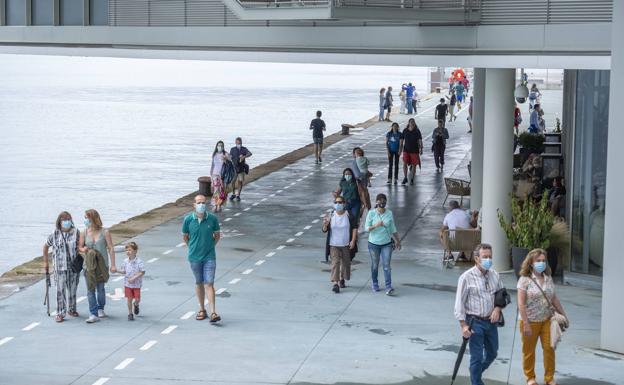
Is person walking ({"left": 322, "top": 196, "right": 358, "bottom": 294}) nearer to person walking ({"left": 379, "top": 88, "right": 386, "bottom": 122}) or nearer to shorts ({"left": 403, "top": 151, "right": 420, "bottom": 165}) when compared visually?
shorts ({"left": 403, "top": 151, "right": 420, "bottom": 165})

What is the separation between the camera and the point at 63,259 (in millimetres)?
18047

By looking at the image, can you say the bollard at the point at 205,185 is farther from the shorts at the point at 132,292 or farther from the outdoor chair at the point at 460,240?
the shorts at the point at 132,292

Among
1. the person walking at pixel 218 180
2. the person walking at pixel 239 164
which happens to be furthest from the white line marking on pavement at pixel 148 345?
the person walking at pixel 239 164

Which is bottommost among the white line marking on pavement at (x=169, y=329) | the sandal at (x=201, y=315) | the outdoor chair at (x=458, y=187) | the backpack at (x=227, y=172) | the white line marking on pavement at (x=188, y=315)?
the white line marking on pavement at (x=169, y=329)

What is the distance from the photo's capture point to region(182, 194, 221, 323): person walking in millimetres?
17828

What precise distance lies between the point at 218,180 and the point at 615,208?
1477 cm

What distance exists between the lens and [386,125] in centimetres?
5888

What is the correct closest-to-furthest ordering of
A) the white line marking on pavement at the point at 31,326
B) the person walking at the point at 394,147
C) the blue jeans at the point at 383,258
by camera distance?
the white line marking on pavement at the point at 31,326, the blue jeans at the point at 383,258, the person walking at the point at 394,147

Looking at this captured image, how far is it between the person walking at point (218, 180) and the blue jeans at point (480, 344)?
15714 mm

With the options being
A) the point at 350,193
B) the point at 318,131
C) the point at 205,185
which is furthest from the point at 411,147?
the point at 350,193

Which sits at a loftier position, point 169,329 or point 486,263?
point 486,263

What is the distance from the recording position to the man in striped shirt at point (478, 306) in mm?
13906

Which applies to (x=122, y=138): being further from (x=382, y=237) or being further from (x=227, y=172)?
(x=382, y=237)

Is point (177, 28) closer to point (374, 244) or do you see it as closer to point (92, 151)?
point (374, 244)
